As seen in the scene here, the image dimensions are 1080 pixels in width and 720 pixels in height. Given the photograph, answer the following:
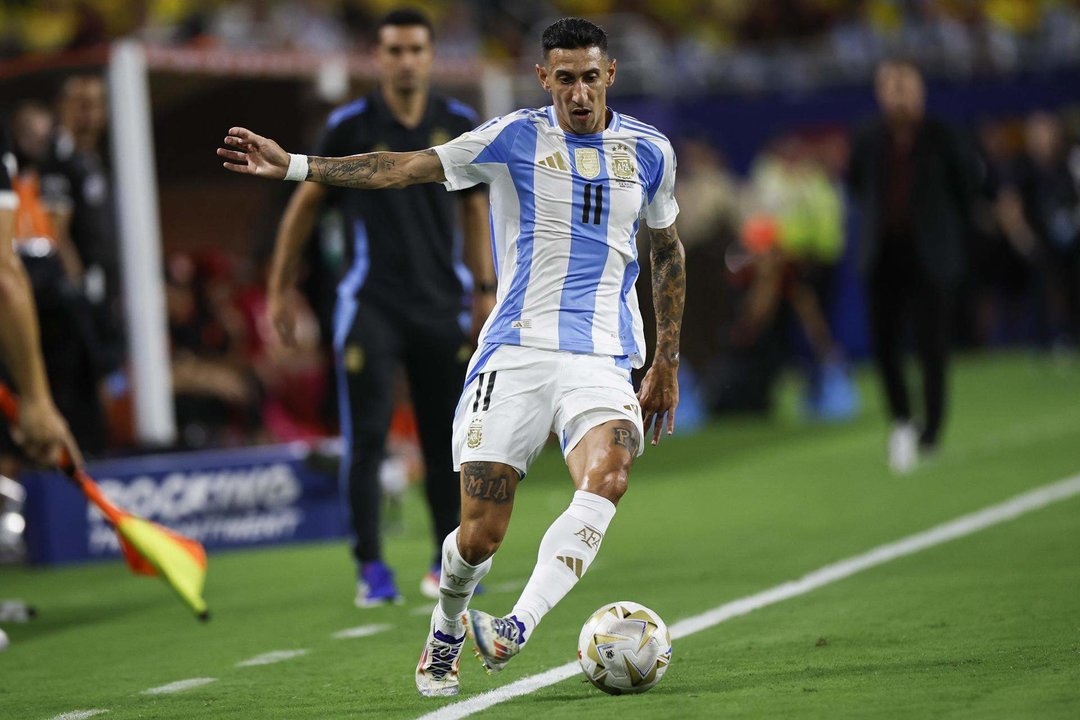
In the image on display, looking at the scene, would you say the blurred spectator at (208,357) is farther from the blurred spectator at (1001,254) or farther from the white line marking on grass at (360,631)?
the blurred spectator at (1001,254)

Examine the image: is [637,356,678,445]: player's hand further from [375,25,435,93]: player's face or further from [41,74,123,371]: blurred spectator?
[41,74,123,371]: blurred spectator

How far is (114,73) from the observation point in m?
10.8

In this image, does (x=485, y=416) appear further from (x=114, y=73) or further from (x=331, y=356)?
(x=331, y=356)

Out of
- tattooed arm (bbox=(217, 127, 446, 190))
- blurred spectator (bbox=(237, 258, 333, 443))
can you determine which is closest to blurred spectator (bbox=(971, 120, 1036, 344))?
blurred spectator (bbox=(237, 258, 333, 443))

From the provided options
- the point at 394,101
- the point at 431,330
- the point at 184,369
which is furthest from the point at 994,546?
the point at 184,369

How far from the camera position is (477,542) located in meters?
5.33

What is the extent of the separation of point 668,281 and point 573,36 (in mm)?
890

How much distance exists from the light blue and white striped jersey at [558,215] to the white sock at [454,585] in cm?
68

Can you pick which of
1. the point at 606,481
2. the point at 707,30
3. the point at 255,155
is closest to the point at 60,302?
the point at 255,155

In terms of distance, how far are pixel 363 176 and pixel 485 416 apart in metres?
0.80

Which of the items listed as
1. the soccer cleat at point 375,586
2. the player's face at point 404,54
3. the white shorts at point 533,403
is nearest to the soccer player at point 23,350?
the soccer cleat at point 375,586

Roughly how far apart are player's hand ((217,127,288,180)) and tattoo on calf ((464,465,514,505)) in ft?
3.38

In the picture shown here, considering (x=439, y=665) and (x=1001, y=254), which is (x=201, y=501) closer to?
(x=439, y=665)

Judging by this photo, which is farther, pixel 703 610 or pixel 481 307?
pixel 481 307
